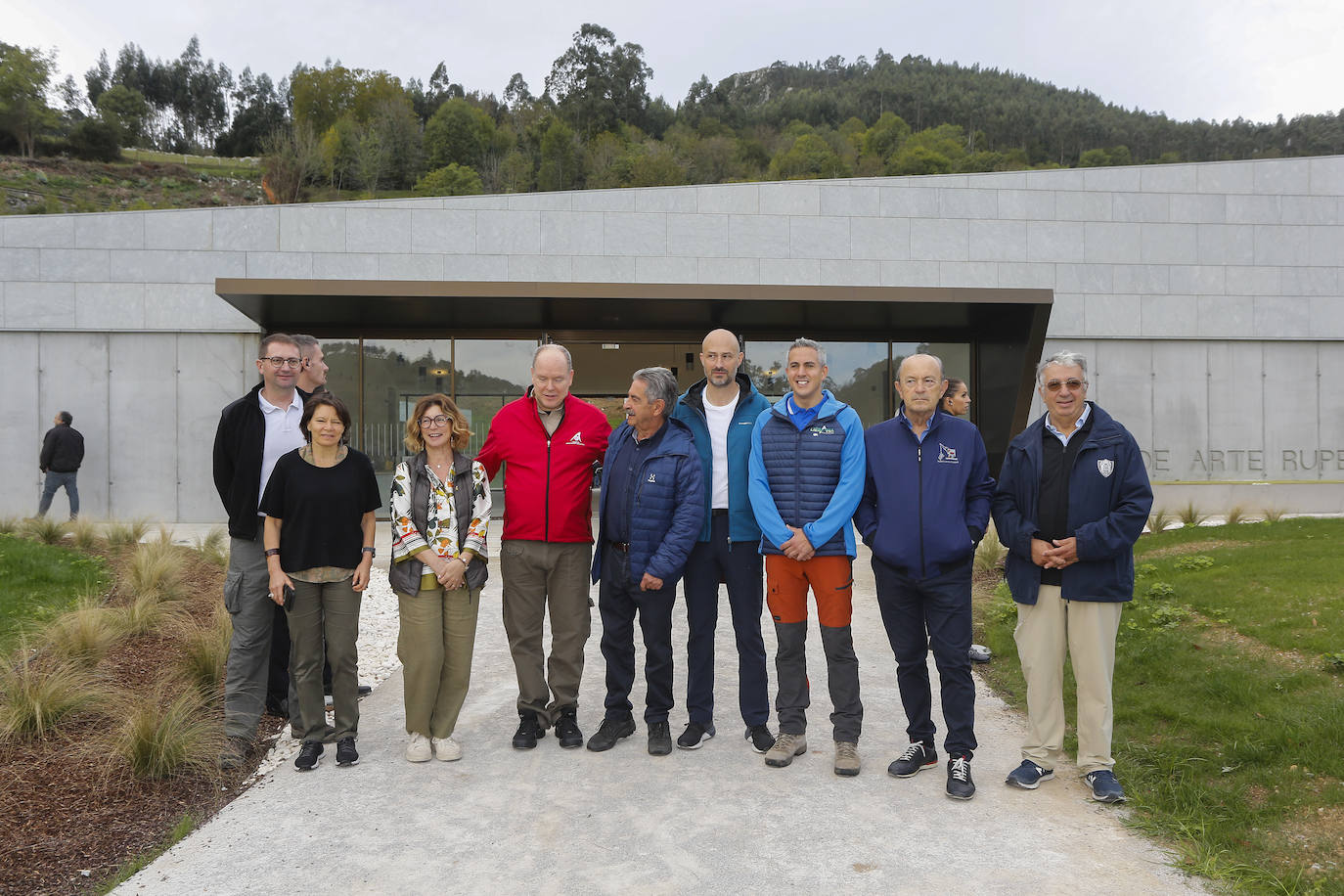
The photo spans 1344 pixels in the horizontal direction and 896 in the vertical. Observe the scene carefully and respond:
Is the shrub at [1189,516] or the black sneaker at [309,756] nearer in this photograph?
the black sneaker at [309,756]

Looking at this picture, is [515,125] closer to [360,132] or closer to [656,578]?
[360,132]

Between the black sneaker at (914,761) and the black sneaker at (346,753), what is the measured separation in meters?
2.61

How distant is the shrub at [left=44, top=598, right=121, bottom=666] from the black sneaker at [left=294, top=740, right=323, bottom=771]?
219 cm

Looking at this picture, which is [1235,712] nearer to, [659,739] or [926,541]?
[926,541]

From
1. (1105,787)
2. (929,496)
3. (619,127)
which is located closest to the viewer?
(1105,787)

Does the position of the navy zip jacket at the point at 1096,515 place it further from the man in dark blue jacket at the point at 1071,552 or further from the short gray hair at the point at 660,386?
the short gray hair at the point at 660,386

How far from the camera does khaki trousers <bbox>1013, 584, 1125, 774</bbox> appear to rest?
409 centimetres

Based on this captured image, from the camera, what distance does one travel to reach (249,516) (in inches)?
185

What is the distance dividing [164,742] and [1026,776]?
13.2 ft

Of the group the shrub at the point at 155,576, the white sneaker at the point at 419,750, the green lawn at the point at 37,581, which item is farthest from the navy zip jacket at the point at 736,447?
the shrub at the point at 155,576

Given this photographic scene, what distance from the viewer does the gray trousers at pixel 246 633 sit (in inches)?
183

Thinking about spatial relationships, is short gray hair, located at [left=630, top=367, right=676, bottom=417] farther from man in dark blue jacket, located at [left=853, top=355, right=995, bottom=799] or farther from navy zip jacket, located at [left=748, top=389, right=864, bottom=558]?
man in dark blue jacket, located at [left=853, top=355, right=995, bottom=799]

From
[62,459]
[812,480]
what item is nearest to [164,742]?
[812,480]

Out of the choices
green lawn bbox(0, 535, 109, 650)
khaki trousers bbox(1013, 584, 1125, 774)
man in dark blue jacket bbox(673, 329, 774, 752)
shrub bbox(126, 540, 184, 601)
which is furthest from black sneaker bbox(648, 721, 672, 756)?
shrub bbox(126, 540, 184, 601)
